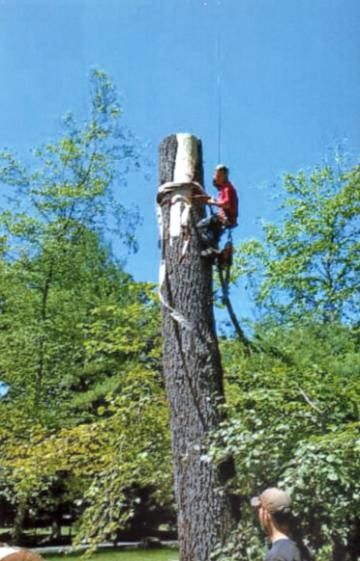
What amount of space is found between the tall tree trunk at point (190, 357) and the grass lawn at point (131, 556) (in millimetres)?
3045

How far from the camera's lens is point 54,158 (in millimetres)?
4477

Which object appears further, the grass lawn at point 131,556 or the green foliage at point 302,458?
the grass lawn at point 131,556

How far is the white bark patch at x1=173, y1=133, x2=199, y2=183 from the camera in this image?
68.3 inches

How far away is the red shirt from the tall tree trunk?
0.27 ft

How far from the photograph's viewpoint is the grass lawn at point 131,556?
451 centimetres

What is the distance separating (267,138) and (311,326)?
1227mm

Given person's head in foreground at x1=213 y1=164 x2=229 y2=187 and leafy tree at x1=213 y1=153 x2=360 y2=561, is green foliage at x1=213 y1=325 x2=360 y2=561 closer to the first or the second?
leafy tree at x1=213 y1=153 x2=360 y2=561

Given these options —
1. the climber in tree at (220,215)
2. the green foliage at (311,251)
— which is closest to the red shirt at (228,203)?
the climber in tree at (220,215)

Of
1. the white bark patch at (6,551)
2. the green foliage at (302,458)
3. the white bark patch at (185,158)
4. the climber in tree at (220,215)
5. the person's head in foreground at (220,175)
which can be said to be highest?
the white bark patch at (185,158)

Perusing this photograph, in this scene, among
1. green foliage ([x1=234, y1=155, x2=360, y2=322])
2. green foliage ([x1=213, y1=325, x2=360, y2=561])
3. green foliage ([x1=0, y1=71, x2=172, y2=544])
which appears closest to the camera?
green foliage ([x1=213, y1=325, x2=360, y2=561])

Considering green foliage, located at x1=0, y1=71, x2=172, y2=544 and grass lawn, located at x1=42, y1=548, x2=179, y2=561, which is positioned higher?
green foliage, located at x1=0, y1=71, x2=172, y2=544

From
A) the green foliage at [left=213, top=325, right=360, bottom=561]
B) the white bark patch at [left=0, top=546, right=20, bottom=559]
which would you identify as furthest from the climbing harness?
the white bark patch at [left=0, top=546, right=20, bottom=559]

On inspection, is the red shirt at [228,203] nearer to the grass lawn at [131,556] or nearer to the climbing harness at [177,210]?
the climbing harness at [177,210]

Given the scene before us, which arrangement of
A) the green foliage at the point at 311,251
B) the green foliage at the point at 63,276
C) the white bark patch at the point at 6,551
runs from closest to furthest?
the white bark patch at the point at 6,551 < the green foliage at the point at 63,276 < the green foliage at the point at 311,251
